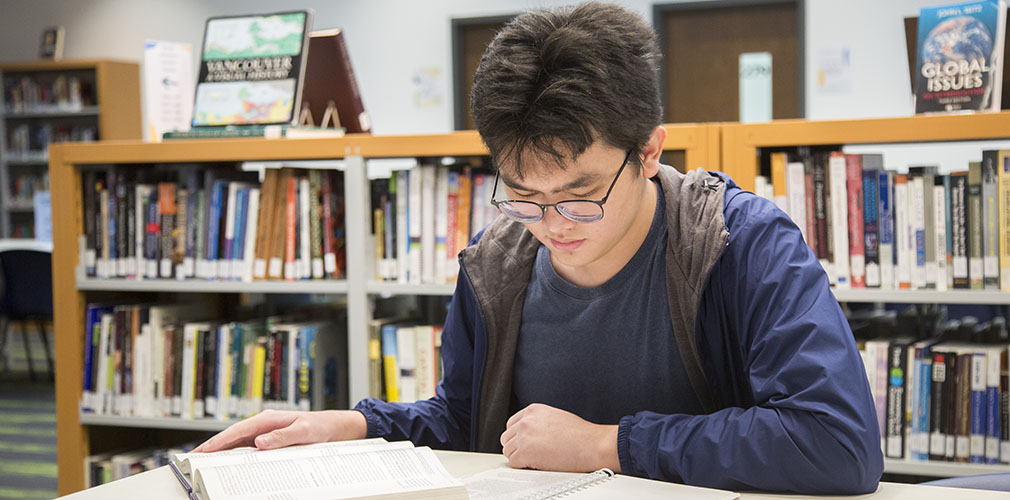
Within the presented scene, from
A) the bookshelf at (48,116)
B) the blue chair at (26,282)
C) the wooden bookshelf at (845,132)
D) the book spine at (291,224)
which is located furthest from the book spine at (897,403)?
the bookshelf at (48,116)

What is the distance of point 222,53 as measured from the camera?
2.84 m

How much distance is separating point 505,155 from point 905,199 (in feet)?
4.15

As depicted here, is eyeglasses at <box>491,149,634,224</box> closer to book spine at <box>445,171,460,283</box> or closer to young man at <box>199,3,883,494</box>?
young man at <box>199,3,883,494</box>

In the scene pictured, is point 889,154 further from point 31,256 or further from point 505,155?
point 31,256

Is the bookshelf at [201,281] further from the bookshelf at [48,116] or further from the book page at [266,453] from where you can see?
the bookshelf at [48,116]

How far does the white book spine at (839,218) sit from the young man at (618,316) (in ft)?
2.71

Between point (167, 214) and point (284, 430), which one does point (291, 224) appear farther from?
point (284, 430)

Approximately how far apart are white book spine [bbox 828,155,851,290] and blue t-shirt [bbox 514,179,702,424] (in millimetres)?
865

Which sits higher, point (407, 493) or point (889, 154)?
point (889, 154)

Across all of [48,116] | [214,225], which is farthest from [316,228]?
[48,116]

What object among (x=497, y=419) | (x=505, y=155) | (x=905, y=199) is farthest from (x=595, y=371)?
(x=905, y=199)

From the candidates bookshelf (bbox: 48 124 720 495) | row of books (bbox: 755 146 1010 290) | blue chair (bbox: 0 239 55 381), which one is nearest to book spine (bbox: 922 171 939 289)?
row of books (bbox: 755 146 1010 290)

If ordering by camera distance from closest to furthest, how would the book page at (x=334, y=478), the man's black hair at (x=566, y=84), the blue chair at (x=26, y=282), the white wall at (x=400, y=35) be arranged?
the book page at (x=334, y=478), the man's black hair at (x=566, y=84), the white wall at (x=400, y=35), the blue chair at (x=26, y=282)

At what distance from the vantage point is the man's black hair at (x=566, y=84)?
126 cm
